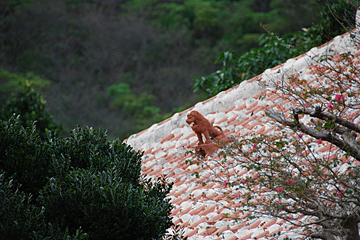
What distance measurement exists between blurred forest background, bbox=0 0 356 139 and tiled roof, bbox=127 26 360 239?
11398mm

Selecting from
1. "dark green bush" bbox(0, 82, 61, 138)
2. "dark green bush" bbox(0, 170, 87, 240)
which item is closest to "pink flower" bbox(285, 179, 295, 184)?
"dark green bush" bbox(0, 170, 87, 240)

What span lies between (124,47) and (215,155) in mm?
16800

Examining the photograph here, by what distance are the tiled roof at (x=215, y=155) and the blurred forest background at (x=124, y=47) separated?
449 inches

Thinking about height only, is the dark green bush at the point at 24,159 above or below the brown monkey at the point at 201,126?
below

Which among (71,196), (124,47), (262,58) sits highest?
(124,47)

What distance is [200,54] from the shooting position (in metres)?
19.3

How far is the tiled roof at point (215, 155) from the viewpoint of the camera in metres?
2.76

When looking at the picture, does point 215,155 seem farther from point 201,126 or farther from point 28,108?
point 28,108

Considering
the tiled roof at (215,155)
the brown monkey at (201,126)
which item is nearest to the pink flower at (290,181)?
the tiled roof at (215,155)

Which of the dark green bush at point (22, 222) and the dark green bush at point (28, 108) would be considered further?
the dark green bush at point (28, 108)

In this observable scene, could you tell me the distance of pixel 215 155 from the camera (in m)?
3.93

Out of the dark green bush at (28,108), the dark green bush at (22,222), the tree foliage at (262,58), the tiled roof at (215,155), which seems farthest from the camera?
the tree foliage at (262,58)

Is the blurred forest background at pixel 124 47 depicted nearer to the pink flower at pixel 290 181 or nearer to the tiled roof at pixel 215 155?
the tiled roof at pixel 215 155

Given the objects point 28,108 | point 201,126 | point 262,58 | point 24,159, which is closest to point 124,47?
point 262,58
